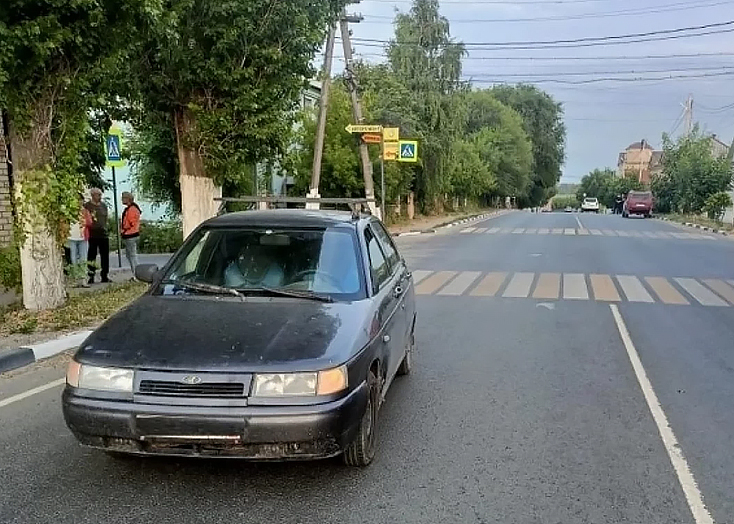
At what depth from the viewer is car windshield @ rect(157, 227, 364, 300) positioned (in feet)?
16.2

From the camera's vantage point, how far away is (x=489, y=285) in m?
12.9

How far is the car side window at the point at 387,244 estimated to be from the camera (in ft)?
20.1

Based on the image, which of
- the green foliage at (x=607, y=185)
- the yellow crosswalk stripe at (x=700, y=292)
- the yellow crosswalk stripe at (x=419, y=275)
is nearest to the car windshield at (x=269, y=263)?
the yellow crosswalk stripe at (x=700, y=292)

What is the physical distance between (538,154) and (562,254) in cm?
6513

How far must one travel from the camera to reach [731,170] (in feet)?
147

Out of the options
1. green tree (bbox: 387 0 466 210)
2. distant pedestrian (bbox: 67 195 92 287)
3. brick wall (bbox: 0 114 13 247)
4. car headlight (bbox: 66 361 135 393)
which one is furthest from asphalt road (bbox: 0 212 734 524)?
green tree (bbox: 387 0 466 210)

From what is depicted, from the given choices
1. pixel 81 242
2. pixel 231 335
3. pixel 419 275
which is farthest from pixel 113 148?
pixel 231 335

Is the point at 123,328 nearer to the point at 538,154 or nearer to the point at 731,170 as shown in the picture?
the point at 731,170

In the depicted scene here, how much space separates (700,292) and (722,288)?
2.81 feet

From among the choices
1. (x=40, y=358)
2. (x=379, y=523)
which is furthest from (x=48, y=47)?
(x=379, y=523)

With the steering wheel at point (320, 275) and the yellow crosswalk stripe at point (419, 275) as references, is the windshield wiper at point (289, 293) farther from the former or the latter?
the yellow crosswalk stripe at point (419, 275)

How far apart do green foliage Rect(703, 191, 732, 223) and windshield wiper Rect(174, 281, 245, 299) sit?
38.2 m

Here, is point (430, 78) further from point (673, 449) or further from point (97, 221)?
point (673, 449)

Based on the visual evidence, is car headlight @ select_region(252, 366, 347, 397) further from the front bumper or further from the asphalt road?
the asphalt road
